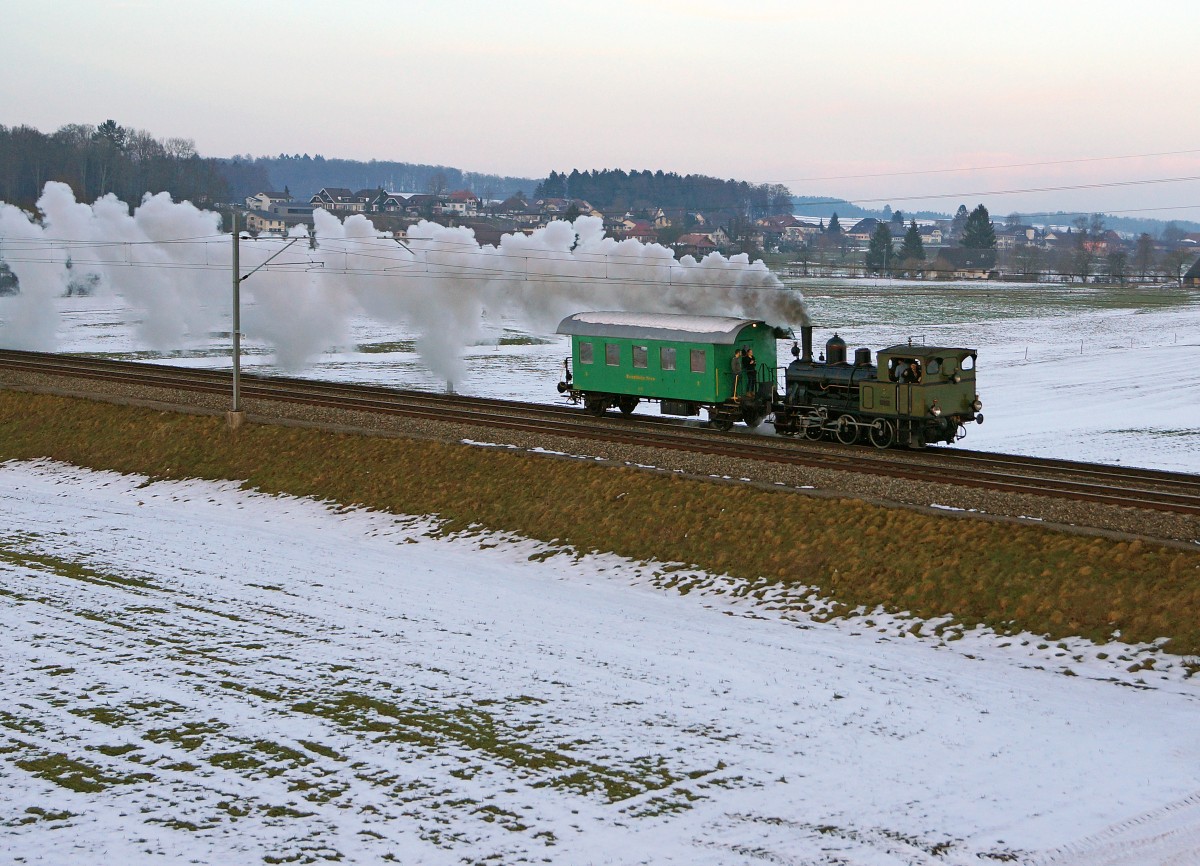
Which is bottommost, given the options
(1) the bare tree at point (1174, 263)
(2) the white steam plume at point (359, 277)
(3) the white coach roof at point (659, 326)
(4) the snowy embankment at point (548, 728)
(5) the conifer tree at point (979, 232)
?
(4) the snowy embankment at point (548, 728)

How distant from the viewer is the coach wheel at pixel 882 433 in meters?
34.5

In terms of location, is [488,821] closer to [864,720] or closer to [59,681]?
[864,720]

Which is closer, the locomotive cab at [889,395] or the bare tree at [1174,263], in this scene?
the locomotive cab at [889,395]

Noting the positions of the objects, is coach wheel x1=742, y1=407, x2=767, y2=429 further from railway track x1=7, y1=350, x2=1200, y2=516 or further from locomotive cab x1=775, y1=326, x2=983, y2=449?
locomotive cab x1=775, y1=326, x2=983, y2=449

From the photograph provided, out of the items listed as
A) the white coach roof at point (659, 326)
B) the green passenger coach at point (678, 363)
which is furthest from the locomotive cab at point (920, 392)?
the white coach roof at point (659, 326)

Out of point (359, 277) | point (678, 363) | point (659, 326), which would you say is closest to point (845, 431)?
point (678, 363)

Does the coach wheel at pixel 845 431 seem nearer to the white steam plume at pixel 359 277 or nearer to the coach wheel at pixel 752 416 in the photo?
the coach wheel at pixel 752 416

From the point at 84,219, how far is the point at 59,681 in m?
56.9

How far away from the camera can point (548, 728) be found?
19438 mm

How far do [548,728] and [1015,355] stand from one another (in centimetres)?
6119

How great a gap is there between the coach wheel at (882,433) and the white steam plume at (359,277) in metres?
8.57

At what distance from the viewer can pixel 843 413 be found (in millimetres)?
35438

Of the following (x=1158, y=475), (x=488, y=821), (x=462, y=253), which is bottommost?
(x=488, y=821)

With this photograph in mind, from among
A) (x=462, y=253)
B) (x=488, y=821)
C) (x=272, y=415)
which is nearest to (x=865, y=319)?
(x=462, y=253)
